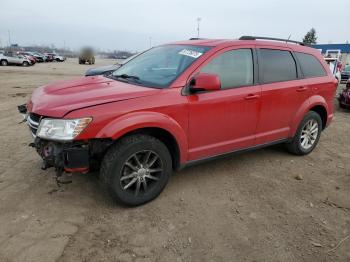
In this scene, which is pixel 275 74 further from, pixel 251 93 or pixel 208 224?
pixel 208 224

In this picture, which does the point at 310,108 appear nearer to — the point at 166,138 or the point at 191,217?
the point at 166,138

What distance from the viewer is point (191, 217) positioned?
347 centimetres

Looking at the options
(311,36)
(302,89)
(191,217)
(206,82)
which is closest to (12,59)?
(302,89)

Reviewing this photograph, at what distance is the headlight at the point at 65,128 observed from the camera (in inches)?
121

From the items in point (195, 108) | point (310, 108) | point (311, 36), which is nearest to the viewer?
point (195, 108)

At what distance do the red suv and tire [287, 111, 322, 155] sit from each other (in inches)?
1.4

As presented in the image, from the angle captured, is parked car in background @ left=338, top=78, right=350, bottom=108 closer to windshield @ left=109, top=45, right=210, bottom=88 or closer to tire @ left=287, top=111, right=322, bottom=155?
tire @ left=287, top=111, right=322, bottom=155

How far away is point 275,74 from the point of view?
4.62 meters

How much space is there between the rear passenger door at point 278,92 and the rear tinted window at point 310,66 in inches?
6.5

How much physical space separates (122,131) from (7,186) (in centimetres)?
176

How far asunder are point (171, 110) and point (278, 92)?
1804mm

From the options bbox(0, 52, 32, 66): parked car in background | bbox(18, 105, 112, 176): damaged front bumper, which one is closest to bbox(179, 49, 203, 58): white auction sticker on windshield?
bbox(18, 105, 112, 176): damaged front bumper

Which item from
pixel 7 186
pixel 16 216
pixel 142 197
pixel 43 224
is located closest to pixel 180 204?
pixel 142 197

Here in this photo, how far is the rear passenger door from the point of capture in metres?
4.47
